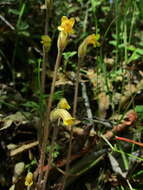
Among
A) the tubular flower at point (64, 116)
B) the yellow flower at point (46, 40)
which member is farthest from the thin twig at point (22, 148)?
the yellow flower at point (46, 40)

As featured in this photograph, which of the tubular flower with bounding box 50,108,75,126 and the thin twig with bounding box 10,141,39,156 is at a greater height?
the tubular flower with bounding box 50,108,75,126

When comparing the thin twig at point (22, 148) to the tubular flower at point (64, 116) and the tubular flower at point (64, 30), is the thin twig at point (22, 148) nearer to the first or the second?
the tubular flower at point (64, 116)

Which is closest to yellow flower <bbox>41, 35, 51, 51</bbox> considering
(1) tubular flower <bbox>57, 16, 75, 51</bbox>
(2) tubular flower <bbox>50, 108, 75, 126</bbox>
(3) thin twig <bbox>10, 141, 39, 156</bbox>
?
(1) tubular flower <bbox>57, 16, 75, 51</bbox>

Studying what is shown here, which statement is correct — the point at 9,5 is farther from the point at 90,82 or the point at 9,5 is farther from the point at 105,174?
the point at 105,174

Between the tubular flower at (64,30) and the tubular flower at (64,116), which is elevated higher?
the tubular flower at (64,30)

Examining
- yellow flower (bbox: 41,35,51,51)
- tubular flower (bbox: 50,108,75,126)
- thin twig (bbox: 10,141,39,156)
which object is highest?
yellow flower (bbox: 41,35,51,51)

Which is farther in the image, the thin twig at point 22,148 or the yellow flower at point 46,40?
the thin twig at point 22,148

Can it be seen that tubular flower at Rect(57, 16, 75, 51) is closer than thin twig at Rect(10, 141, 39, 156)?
Yes

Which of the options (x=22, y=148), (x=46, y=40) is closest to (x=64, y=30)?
(x=46, y=40)

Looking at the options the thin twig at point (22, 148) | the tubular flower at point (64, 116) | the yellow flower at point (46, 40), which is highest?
the yellow flower at point (46, 40)

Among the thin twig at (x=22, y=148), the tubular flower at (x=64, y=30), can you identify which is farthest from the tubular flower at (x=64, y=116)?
the thin twig at (x=22, y=148)

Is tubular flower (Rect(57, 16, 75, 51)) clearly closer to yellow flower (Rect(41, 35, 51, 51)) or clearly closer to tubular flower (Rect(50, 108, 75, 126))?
yellow flower (Rect(41, 35, 51, 51))
